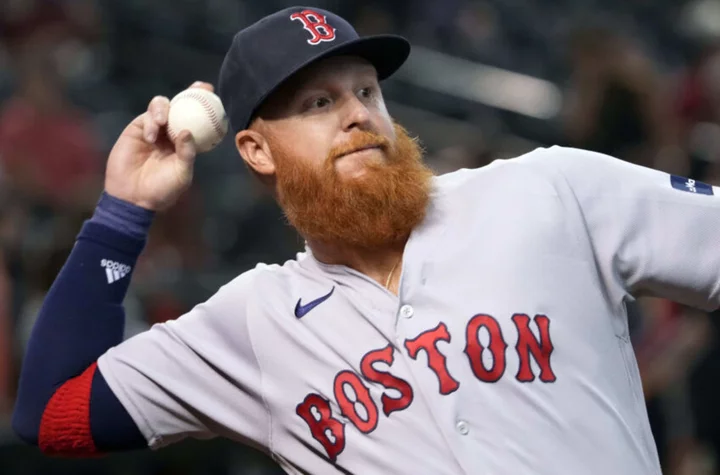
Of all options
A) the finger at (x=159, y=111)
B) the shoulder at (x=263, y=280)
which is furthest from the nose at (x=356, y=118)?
the finger at (x=159, y=111)

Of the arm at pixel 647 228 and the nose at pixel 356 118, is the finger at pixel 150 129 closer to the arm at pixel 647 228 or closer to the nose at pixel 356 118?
the nose at pixel 356 118

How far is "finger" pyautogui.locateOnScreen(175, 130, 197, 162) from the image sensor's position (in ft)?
9.09

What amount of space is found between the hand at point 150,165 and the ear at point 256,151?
122 millimetres

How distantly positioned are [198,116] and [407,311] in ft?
2.37

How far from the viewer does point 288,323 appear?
258 centimetres

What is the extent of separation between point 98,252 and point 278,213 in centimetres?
328

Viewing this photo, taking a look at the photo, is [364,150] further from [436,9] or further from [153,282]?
[436,9]

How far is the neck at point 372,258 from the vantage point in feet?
8.75

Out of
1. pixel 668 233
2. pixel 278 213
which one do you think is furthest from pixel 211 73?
pixel 668 233

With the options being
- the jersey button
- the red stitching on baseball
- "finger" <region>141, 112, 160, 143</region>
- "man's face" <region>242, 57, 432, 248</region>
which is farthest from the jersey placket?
"finger" <region>141, 112, 160, 143</region>

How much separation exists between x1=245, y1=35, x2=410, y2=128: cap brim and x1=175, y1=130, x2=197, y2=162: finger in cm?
14

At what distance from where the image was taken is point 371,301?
8.39 feet

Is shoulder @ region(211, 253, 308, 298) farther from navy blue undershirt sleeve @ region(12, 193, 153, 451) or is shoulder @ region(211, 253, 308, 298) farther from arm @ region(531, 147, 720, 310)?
arm @ region(531, 147, 720, 310)

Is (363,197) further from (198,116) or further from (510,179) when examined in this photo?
(198,116)
